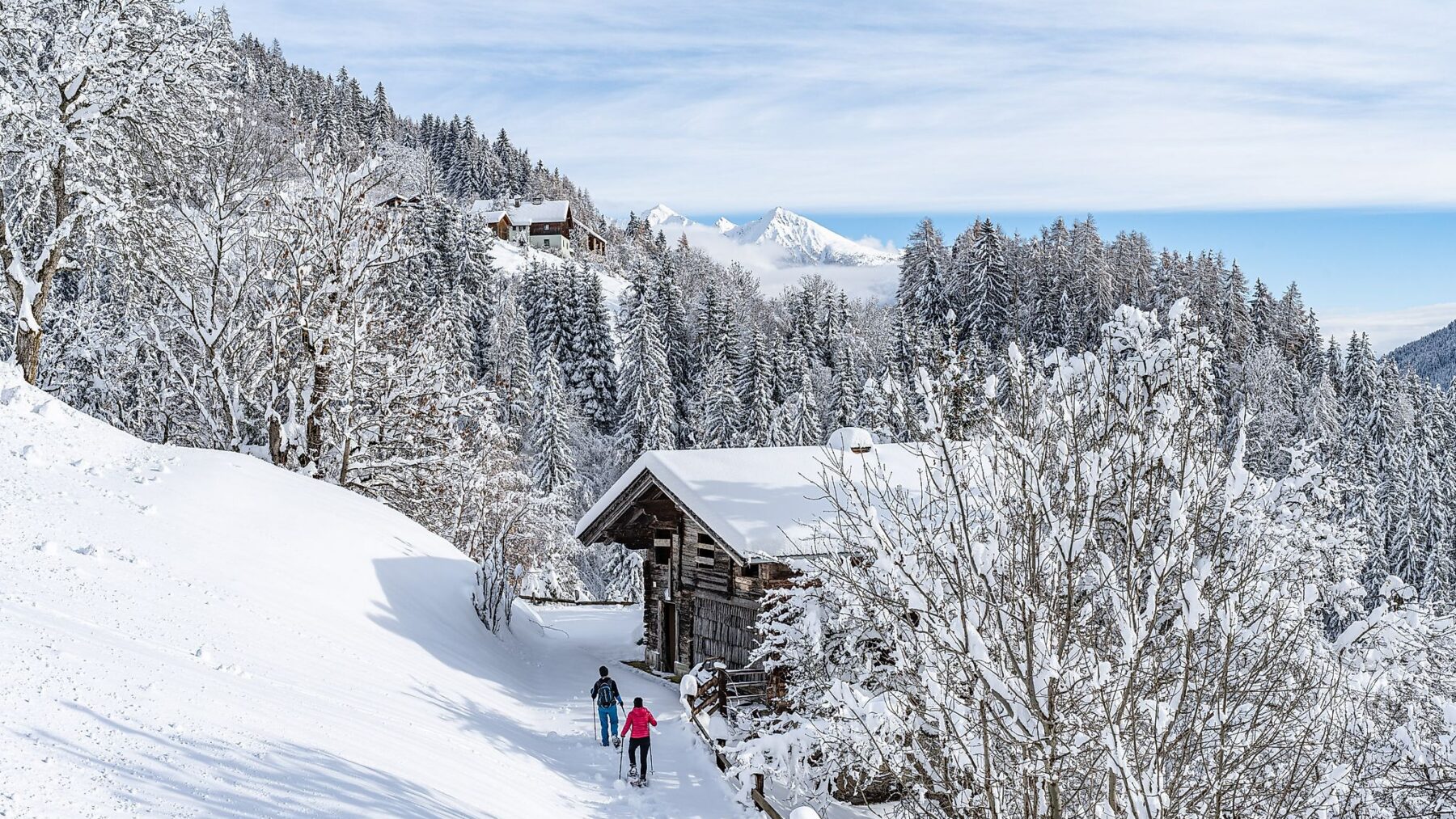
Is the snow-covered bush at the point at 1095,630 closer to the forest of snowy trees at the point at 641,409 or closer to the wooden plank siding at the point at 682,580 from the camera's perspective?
the forest of snowy trees at the point at 641,409

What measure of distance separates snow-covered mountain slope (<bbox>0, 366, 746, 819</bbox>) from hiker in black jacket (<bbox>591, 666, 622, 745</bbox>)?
0.33m

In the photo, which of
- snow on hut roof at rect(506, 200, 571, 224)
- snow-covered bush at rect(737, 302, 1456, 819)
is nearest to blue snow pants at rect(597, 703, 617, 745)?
snow-covered bush at rect(737, 302, 1456, 819)

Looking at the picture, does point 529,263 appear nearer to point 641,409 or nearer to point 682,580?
point 641,409

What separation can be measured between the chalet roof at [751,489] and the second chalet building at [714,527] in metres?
0.02

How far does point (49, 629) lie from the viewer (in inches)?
346

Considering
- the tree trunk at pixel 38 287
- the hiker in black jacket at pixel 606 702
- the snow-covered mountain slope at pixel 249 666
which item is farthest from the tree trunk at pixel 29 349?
the hiker in black jacket at pixel 606 702

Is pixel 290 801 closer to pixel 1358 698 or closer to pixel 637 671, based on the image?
pixel 1358 698

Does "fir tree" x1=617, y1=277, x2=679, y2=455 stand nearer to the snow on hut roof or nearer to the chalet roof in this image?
the chalet roof

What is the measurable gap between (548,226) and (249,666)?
125m

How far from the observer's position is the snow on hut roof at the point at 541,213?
5148 inches

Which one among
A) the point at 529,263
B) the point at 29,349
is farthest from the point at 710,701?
the point at 529,263

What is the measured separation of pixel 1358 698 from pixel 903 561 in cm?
717

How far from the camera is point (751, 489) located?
1772 centimetres

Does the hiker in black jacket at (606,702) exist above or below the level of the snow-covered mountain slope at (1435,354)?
below
